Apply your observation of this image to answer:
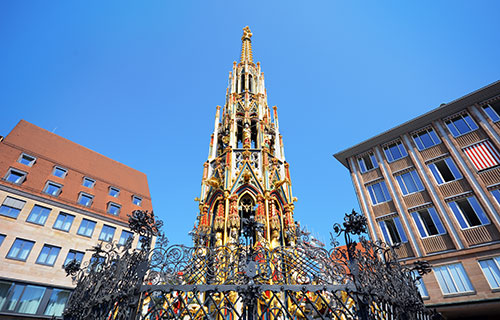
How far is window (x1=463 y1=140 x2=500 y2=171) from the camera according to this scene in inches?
629

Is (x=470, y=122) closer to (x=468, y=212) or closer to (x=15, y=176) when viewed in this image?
(x=468, y=212)

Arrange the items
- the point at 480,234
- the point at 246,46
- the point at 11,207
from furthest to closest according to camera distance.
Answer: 1. the point at 246,46
2. the point at 11,207
3. the point at 480,234

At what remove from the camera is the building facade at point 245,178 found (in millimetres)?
12289

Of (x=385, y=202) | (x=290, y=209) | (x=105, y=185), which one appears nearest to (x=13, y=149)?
(x=105, y=185)

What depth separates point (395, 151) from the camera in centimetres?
2050

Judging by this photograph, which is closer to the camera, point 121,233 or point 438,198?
point 438,198

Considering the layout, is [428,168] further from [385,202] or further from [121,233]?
[121,233]

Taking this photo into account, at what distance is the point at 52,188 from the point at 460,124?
33.3 m

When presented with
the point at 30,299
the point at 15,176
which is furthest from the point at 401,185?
the point at 15,176

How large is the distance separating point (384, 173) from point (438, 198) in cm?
400

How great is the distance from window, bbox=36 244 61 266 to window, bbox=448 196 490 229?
28631 millimetres

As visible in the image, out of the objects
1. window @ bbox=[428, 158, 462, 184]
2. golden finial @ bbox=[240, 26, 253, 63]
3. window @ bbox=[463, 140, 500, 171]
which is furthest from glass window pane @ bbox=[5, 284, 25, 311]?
window @ bbox=[463, 140, 500, 171]

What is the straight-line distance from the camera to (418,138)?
19.8 m

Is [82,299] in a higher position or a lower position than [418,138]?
lower
